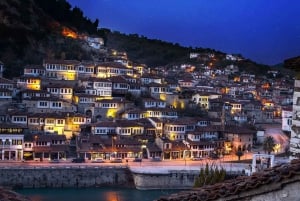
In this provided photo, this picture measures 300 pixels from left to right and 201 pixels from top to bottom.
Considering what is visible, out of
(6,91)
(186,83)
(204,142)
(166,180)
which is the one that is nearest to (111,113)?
(6,91)

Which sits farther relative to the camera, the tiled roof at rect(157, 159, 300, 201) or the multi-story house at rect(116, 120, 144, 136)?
the multi-story house at rect(116, 120, 144, 136)

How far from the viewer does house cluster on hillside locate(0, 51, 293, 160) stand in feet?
86.7

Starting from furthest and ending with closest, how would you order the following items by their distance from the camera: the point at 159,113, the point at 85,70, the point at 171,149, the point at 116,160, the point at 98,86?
the point at 85,70 < the point at 98,86 < the point at 159,113 < the point at 171,149 < the point at 116,160

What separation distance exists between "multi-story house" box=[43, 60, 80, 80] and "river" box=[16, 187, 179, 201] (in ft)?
45.9

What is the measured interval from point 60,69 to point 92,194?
1552 centimetres

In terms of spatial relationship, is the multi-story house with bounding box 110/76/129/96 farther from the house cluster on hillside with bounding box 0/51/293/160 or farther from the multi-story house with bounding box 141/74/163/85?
the multi-story house with bounding box 141/74/163/85

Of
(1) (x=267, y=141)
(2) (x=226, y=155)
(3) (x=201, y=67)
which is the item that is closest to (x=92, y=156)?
(2) (x=226, y=155)

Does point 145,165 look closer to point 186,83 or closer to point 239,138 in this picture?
point 239,138

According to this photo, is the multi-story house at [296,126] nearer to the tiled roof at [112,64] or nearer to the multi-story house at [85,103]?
the multi-story house at [85,103]

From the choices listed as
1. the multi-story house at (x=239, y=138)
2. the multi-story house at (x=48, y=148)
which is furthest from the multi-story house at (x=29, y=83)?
the multi-story house at (x=239, y=138)

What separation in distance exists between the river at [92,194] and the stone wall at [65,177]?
0.37m

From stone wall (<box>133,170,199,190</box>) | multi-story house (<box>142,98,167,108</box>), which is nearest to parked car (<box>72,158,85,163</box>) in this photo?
stone wall (<box>133,170,199,190</box>)

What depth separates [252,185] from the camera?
2.44m

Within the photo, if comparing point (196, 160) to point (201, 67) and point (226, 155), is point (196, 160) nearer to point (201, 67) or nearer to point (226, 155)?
point (226, 155)
